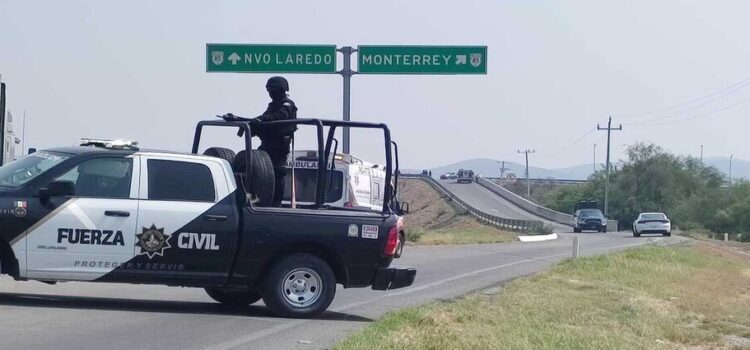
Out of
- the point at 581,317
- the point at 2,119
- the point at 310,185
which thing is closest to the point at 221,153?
the point at 581,317

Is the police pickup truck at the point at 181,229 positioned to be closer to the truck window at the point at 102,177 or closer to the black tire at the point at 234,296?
the truck window at the point at 102,177

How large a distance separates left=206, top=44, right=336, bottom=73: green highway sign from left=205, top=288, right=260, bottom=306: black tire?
1889 centimetres

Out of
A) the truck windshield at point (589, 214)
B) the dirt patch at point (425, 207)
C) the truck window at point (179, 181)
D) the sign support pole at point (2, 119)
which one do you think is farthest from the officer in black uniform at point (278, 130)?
the dirt patch at point (425, 207)

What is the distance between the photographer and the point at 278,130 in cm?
1417

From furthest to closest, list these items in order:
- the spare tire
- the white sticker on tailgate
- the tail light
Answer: the tail light, the white sticker on tailgate, the spare tire

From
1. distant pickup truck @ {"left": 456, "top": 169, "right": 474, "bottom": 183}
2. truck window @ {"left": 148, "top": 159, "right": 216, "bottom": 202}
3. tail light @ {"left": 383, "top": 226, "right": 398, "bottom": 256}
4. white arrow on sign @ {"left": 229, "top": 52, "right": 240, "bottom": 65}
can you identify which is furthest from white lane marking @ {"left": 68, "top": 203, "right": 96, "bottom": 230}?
distant pickup truck @ {"left": 456, "top": 169, "right": 474, "bottom": 183}

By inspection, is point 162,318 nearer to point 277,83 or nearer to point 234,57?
point 277,83

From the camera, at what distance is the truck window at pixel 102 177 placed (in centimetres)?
1280

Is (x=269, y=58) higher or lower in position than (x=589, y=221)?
higher

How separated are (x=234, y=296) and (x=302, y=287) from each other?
4.81ft

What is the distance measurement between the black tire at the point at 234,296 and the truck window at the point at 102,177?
2203 millimetres

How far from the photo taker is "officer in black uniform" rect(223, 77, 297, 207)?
14156mm

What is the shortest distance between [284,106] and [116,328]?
3.72 meters

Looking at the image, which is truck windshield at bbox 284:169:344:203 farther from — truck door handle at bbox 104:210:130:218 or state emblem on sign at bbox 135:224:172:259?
truck door handle at bbox 104:210:130:218
